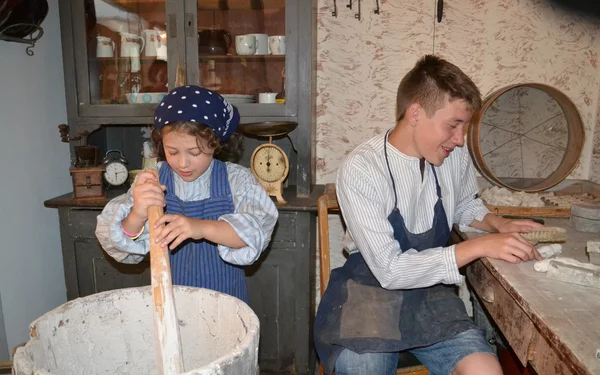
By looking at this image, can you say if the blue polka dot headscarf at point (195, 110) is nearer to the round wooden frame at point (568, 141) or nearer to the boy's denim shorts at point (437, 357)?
the boy's denim shorts at point (437, 357)

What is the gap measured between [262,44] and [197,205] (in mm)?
990

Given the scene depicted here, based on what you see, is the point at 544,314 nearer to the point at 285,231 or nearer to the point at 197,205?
the point at 197,205

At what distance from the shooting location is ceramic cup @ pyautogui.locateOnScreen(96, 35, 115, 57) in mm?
2268

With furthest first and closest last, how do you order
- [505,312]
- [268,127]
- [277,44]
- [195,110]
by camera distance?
1. [277,44]
2. [268,127]
3. [195,110]
4. [505,312]

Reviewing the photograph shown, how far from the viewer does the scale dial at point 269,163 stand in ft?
6.93

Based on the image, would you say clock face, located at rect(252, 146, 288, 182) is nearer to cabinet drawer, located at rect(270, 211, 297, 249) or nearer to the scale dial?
the scale dial

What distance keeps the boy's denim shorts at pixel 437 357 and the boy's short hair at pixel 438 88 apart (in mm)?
688

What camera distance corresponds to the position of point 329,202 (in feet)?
5.85

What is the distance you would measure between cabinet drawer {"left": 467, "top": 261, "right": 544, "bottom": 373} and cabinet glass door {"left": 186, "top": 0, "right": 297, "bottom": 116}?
1.12 m

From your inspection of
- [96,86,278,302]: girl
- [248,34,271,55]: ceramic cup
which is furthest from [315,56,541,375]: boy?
[248,34,271,55]: ceramic cup

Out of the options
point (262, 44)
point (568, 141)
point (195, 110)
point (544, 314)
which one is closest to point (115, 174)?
point (262, 44)

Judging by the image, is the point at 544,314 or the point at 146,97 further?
the point at 146,97

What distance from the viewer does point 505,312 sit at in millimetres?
1214

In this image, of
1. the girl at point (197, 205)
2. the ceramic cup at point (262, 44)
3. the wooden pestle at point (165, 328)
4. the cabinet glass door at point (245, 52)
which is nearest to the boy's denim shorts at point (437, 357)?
the girl at point (197, 205)
